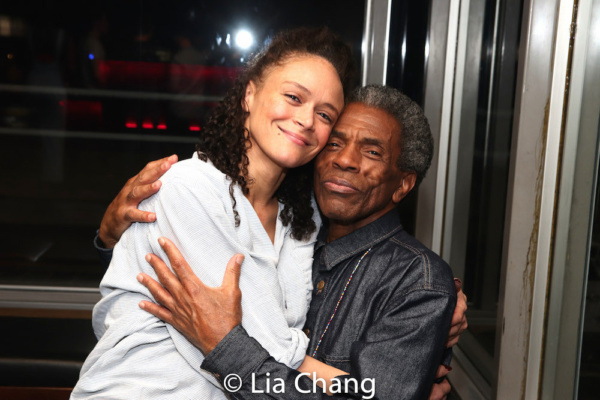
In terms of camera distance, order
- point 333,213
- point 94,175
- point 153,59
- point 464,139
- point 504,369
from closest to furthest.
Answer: point 504,369
point 333,213
point 464,139
point 153,59
point 94,175

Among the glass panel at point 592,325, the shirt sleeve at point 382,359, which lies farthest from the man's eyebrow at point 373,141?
the glass panel at point 592,325

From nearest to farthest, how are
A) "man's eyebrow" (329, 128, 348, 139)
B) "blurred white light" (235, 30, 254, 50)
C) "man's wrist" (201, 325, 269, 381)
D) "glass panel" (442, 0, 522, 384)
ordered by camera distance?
"man's wrist" (201, 325, 269, 381), "man's eyebrow" (329, 128, 348, 139), "glass panel" (442, 0, 522, 384), "blurred white light" (235, 30, 254, 50)

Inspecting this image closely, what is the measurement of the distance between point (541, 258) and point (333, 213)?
528 millimetres

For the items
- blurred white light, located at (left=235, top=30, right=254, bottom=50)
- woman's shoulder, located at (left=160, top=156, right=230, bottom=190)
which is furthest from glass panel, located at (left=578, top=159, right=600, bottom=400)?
blurred white light, located at (left=235, top=30, right=254, bottom=50)

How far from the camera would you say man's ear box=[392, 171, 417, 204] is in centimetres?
153

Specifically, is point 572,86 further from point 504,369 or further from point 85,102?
point 85,102

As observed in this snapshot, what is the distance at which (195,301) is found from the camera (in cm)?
117

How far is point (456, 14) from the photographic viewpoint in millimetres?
2121

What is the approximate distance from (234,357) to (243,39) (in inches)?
70.7

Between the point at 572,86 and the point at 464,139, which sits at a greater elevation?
the point at 572,86

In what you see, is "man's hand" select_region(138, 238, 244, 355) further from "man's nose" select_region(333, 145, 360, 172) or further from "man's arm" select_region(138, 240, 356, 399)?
"man's nose" select_region(333, 145, 360, 172)

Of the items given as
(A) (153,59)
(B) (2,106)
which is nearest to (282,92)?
(A) (153,59)

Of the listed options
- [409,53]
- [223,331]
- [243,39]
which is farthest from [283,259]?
[243,39]

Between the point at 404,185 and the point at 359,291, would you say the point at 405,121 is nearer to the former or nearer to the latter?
the point at 404,185
